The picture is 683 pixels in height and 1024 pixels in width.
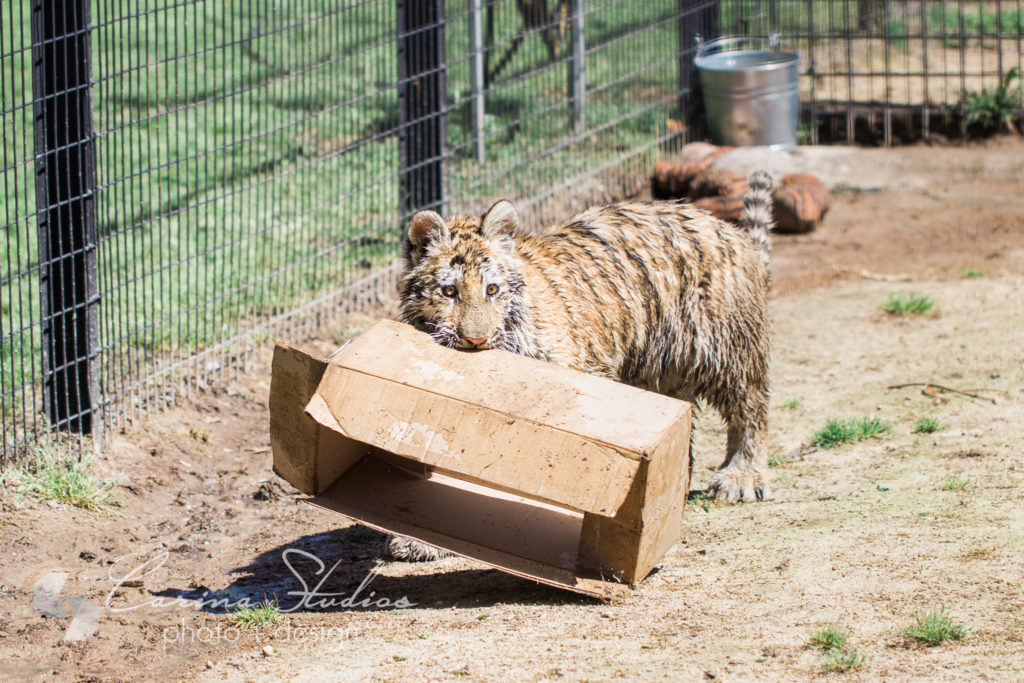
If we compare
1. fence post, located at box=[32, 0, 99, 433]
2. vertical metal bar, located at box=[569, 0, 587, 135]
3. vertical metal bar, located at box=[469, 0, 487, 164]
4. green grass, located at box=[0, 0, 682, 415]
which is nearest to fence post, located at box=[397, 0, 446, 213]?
green grass, located at box=[0, 0, 682, 415]

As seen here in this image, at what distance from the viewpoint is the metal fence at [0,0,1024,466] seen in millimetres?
6379

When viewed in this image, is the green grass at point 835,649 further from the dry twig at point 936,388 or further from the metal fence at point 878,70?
the metal fence at point 878,70

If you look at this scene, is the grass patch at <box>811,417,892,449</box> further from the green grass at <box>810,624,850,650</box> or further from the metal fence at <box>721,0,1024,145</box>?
the metal fence at <box>721,0,1024,145</box>

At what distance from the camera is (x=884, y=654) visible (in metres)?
4.08

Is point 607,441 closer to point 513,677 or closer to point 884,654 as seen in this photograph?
point 513,677

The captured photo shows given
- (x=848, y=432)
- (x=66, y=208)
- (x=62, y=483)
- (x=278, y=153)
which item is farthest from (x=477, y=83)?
(x=62, y=483)

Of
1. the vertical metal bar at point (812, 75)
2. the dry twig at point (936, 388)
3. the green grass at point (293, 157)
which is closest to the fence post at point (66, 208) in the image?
the green grass at point (293, 157)

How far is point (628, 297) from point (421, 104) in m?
4.01

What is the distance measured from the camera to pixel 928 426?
6457 mm

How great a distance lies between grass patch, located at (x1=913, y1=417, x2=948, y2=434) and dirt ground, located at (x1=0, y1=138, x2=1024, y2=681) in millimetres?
60

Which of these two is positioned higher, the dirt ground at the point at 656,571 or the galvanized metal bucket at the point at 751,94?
the galvanized metal bucket at the point at 751,94

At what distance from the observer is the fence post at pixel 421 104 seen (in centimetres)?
894

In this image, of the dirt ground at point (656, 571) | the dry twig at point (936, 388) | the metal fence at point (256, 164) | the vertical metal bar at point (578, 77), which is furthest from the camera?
the vertical metal bar at point (578, 77)

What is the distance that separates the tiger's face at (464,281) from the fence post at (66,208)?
220 cm
